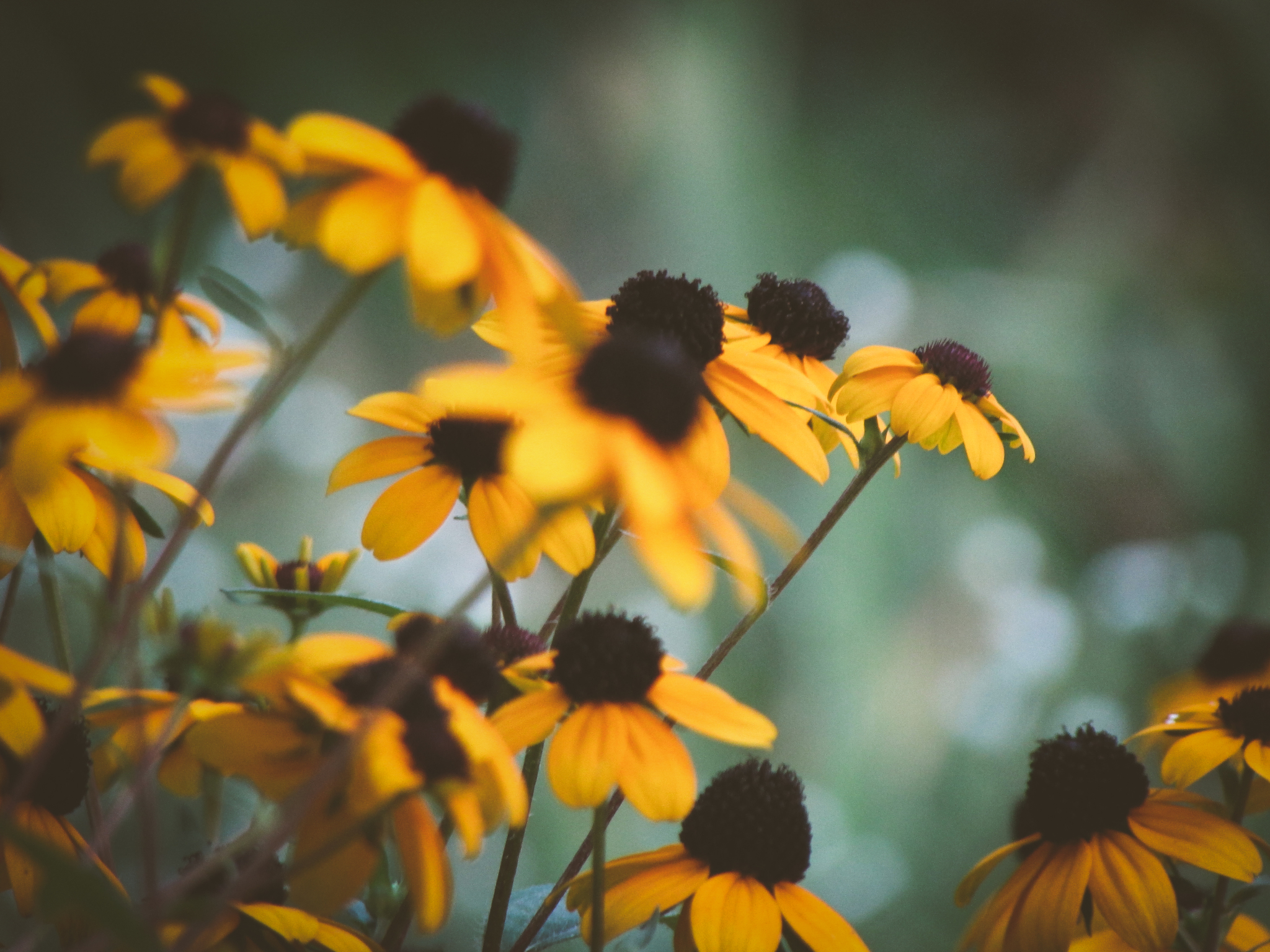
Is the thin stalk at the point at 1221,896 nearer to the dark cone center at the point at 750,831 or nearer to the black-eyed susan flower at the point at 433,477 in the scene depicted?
the dark cone center at the point at 750,831

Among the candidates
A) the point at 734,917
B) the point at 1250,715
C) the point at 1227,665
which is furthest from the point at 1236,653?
the point at 734,917

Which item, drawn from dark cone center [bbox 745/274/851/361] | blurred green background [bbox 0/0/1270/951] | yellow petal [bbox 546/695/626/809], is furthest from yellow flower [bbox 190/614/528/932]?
blurred green background [bbox 0/0/1270/951]

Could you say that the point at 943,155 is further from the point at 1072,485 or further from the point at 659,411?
the point at 659,411

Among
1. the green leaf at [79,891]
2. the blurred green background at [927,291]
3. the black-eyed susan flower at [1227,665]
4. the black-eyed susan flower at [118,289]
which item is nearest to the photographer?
the green leaf at [79,891]

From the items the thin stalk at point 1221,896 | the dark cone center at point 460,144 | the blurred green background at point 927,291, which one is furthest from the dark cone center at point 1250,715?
the blurred green background at point 927,291

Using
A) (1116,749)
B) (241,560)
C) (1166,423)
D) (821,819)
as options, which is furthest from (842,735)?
(241,560)

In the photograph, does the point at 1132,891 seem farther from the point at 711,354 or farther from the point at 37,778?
the point at 37,778
